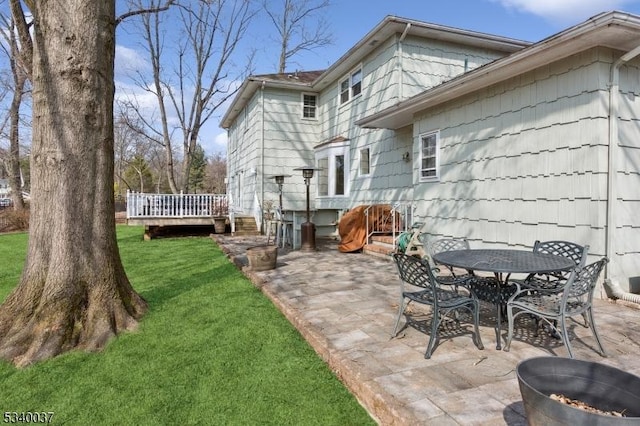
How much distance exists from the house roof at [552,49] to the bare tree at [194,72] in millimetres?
14690

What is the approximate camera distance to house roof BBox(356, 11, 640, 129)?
3963 millimetres

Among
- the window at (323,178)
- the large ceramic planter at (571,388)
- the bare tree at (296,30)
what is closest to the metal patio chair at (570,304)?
the large ceramic planter at (571,388)

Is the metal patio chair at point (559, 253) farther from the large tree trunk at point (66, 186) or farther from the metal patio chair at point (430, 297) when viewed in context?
the large tree trunk at point (66, 186)

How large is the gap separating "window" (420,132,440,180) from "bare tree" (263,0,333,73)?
16.4m

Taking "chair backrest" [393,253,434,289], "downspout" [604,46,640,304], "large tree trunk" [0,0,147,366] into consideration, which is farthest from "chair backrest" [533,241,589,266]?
"large tree trunk" [0,0,147,366]

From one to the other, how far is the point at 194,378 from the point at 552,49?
5188mm

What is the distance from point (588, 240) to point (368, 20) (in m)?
14.6

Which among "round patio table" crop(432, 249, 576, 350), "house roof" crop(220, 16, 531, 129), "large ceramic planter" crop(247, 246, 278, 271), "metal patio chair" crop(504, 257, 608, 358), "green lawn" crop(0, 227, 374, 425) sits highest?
"house roof" crop(220, 16, 531, 129)

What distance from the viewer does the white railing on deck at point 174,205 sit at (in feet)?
40.5

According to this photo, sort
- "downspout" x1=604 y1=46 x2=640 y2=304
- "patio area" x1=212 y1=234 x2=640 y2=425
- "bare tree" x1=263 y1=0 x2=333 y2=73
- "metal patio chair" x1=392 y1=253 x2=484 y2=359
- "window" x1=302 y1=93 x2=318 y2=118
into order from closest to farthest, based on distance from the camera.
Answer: "patio area" x1=212 y1=234 x2=640 y2=425
"metal patio chair" x1=392 y1=253 x2=484 y2=359
"downspout" x1=604 y1=46 x2=640 y2=304
"window" x1=302 y1=93 x2=318 y2=118
"bare tree" x1=263 y1=0 x2=333 y2=73

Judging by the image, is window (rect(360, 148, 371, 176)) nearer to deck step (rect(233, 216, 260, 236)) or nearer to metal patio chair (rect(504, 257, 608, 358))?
deck step (rect(233, 216, 260, 236))

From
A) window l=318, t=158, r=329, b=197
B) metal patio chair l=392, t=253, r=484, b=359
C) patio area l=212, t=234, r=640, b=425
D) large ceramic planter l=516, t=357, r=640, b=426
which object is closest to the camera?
large ceramic planter l=516, t=357, r=640, b=426

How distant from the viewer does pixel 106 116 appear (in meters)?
3.74

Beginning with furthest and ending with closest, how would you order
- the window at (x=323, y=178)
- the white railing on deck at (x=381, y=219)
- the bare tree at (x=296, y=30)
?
the bare tree at (x=296, y=30) → the window at (x=323, y=178) → the white railing on deck at (x=381, y=219)
